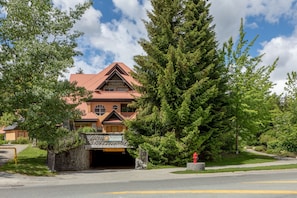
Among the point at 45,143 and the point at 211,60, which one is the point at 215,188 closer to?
the point at 45,143

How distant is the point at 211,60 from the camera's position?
2833 centimetres

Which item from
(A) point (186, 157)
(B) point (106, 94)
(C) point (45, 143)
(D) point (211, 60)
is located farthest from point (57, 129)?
(B) point (106, 94)

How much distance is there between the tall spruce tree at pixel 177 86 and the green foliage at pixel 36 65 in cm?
735

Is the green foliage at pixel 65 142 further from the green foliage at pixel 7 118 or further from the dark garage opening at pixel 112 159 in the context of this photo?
the dark garage opening at pixel 112 159

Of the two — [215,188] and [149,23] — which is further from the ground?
[149,23]

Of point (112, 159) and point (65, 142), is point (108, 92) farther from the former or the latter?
point (65, 142)

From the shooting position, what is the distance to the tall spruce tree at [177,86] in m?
25.1

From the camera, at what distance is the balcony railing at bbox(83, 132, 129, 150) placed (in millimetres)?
27031

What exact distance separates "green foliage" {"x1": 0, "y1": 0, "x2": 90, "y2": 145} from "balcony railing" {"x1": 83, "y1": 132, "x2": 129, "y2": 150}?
6.24 metres

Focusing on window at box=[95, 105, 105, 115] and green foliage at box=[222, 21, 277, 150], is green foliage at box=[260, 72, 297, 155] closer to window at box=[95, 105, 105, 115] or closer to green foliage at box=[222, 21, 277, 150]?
green foliage at box=[222, 21, 277, 150]

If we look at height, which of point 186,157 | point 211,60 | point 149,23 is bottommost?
point 186,157

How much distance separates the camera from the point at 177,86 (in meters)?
26.6

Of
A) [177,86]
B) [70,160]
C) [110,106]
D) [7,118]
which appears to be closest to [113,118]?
[110,106]

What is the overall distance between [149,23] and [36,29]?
1101cm
